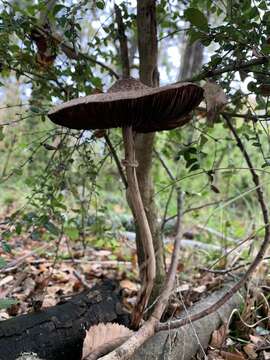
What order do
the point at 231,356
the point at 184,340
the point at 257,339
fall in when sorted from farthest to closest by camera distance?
the point at 257,339, the point at 231,356, the point at 184,340

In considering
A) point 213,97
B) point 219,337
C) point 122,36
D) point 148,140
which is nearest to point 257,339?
point 219,337

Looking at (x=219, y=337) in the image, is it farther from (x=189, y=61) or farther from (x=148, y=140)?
(x=189, y=61)

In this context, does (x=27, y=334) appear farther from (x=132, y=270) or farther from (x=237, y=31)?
(x=132, y=270)

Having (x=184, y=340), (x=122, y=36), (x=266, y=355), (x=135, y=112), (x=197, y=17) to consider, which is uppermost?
(x=122, y=36)

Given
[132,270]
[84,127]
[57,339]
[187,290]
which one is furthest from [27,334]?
[132,270]

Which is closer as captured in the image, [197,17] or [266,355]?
[197,17]

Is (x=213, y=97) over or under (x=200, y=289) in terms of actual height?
over

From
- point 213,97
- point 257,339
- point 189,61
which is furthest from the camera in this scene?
point 189,61
